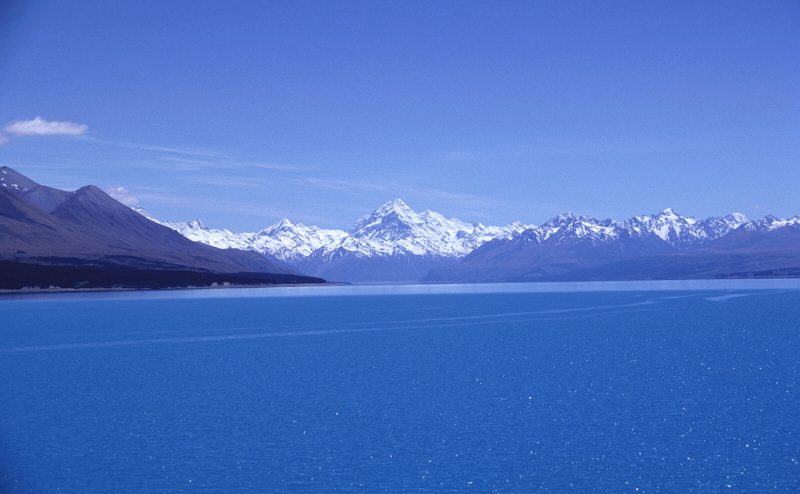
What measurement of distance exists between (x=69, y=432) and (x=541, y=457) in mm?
22900

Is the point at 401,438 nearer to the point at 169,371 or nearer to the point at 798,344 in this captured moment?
the point at 169,371

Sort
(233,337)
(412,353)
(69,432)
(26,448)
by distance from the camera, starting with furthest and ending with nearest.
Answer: (233,337) → (412,353) → (69,432) → (26,448)

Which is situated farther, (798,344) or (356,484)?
(798,344)

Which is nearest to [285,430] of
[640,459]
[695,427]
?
[640,459]

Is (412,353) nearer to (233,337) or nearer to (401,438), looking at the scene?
(233,337)

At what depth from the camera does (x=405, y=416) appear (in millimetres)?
42406

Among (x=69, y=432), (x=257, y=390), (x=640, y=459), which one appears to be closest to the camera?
(x=640, y=459)

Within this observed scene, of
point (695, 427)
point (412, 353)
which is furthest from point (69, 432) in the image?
point (412, 353)

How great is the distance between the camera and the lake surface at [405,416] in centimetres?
3119

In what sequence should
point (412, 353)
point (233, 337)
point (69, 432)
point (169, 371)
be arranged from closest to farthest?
point (69, 432) → point (169, 371) → point (412, 353) → point (233, 337)

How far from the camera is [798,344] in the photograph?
248 ft

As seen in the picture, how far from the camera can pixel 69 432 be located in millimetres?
39219

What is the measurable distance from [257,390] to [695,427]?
2714 centimetres

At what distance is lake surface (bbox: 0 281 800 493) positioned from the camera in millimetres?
31188
